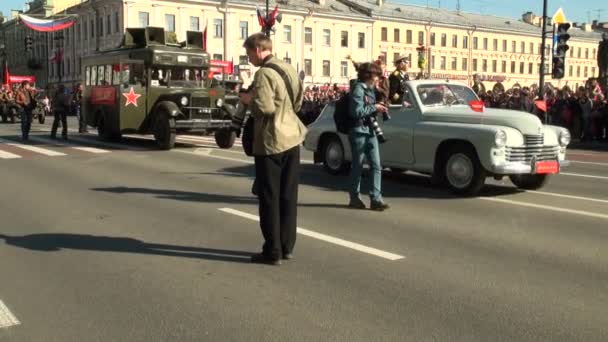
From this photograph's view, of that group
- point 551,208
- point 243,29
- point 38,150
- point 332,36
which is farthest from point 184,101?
point 332,36

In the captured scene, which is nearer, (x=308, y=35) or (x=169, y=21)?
(x=169, y=21)

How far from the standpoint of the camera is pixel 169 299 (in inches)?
190

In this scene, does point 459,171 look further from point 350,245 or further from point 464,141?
point 350,245

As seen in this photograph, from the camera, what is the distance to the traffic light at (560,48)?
21.9 metres

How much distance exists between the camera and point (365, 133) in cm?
845

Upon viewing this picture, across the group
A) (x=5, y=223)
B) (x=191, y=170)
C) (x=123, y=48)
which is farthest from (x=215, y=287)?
(x=123, y=48)

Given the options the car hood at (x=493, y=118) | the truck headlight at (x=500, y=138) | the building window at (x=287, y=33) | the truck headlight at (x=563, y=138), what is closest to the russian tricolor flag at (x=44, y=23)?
the car hood at (x=493, y=118)

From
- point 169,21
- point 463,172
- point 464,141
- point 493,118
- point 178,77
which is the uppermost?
point 169,21

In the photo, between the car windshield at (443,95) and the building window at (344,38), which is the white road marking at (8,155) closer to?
the car windshield at (443,95)

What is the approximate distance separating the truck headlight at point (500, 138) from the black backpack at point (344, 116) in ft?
6.85

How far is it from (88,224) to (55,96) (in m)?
15.0

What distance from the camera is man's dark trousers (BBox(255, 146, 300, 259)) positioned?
18.7ft

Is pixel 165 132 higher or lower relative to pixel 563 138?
lower

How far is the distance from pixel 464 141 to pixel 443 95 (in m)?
1.36
